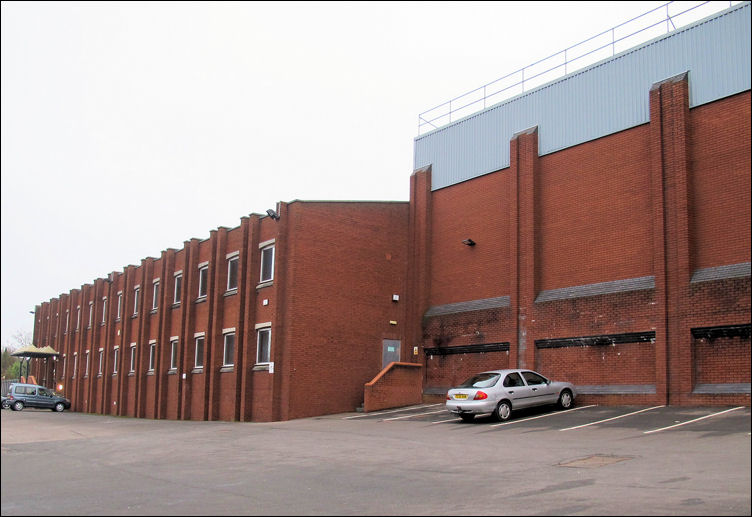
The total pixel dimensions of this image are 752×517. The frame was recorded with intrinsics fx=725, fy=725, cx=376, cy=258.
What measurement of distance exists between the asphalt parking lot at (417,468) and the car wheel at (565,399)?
68 centimetres

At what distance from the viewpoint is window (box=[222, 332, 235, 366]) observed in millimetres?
30297

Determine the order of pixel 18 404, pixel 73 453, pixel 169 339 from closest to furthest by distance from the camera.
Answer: pixel 73 453, pixel 169 339, pixel 18 404

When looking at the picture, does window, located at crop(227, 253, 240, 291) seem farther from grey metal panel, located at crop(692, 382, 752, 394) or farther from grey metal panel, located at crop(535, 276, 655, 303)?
grey metal panel, located at crop(692, 382, 752, 394)

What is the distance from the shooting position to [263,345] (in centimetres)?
2800

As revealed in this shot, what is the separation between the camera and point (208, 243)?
1318 inches

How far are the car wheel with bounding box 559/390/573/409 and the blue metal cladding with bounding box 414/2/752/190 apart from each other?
876 cm

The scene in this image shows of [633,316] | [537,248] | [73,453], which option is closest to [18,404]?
[73,453]

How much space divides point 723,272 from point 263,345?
1632 centimetres

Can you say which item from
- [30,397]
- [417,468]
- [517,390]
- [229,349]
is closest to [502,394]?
[517,390]

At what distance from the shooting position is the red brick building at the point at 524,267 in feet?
68.9

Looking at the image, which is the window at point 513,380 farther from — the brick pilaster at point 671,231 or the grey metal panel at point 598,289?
the grey metal panel at point 598,289

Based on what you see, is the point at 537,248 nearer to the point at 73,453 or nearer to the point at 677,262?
the point at 677,262

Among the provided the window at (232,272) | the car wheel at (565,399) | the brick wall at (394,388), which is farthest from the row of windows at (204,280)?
the car wheel at (565,399)

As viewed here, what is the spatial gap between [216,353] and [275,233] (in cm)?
636
